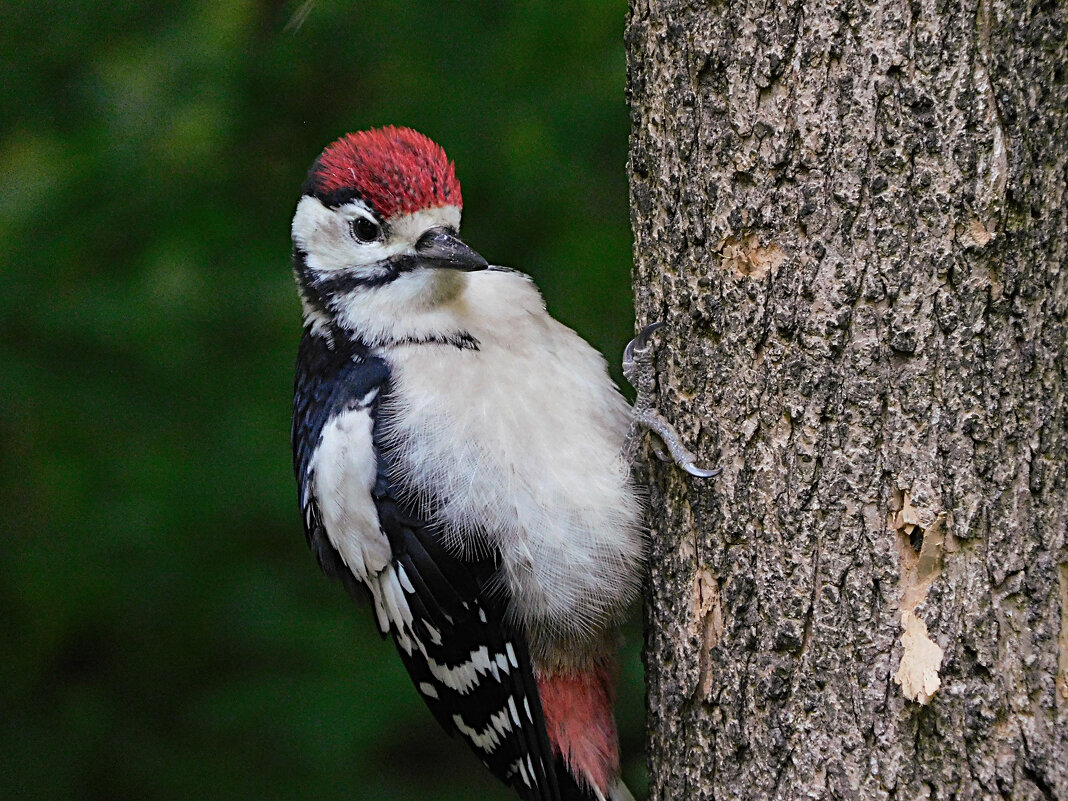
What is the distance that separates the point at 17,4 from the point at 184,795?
2.13 metres

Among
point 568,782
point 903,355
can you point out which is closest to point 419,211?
point 903,355

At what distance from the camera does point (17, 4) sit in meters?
2.54

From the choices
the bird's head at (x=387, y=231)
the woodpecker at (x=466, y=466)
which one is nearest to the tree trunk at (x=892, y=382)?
the woodpecker at (x=466, y=466)

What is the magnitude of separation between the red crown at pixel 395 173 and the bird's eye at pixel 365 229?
0.03 m

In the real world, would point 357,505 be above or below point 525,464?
below

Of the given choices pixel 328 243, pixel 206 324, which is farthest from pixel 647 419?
pixel 206 324

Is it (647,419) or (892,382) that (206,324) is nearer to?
(647,419)

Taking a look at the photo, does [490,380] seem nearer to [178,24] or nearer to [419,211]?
[419,211]

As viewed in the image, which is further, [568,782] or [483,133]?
[483,133]

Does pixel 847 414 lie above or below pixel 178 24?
below

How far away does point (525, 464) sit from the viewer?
2066 mm

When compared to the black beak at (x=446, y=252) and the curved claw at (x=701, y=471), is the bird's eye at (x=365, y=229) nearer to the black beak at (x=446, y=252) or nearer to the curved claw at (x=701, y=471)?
the black beak at (x=446, y=252)

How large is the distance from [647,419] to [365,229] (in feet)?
2.45

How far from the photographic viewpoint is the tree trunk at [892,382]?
1.47 metres
